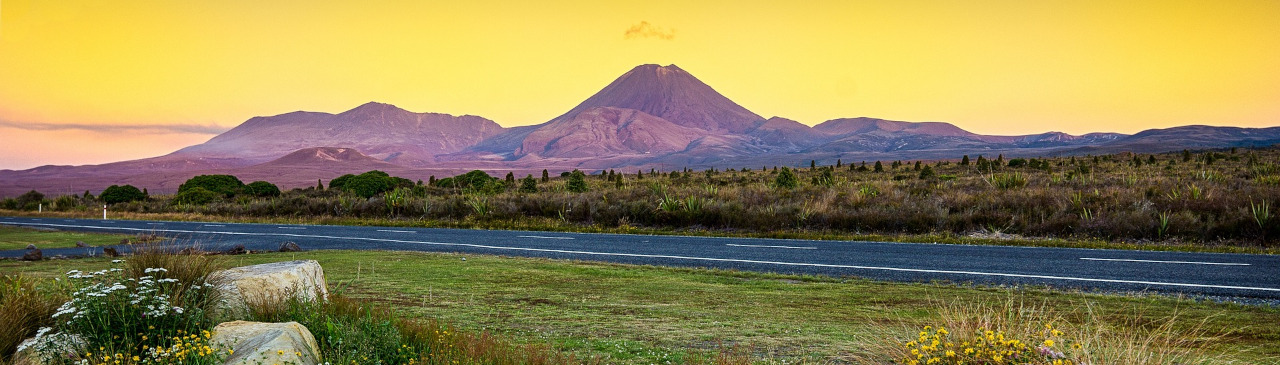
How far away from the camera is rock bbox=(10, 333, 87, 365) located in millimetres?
5723

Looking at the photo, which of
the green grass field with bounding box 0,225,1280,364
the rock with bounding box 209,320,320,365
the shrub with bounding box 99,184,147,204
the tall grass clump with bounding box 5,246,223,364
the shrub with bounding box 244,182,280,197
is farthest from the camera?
the shrub with bounding box 244,182,280,197

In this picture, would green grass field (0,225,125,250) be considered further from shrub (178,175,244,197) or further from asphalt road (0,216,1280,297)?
shrub (178,175,244,197)

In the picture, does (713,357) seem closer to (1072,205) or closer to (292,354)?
(292,354)

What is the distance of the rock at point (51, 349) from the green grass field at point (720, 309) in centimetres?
250

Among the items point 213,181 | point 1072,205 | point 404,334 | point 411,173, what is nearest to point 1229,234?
point 1072,205

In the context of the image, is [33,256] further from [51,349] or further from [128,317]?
[51,349]

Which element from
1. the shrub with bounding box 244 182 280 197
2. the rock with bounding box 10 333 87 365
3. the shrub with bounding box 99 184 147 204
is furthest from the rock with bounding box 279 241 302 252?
the shrub with bounding box 99 184 147 204

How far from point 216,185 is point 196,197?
10.4 meters

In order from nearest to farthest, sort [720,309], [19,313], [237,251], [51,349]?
[51,349] → [19,313] → [720,309] → [237,251]

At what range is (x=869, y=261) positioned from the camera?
46.8 feet

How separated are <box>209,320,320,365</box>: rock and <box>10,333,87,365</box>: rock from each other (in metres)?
1.01

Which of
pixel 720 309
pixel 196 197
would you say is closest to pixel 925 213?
pixel 720 309

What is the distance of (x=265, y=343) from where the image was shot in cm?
553

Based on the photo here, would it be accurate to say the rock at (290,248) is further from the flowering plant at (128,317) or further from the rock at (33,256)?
the flowering plant at (128,317)
